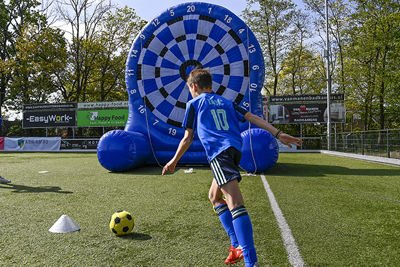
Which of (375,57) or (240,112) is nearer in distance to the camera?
(240,112)

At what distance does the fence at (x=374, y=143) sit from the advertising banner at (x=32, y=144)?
1832cm

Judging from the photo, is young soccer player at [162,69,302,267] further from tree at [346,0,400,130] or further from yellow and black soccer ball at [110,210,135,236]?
tree at [346,0,400,130]

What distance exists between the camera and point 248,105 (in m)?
7.48

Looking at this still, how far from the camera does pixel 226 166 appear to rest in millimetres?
2020

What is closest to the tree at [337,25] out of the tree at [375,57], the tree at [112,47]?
the tree at [375,57]

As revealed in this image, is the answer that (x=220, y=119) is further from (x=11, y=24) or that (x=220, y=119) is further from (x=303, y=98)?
(x=11, y=24)

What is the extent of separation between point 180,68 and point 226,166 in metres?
6.32

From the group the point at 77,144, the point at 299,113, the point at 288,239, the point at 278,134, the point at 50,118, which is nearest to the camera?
the point at 278,134

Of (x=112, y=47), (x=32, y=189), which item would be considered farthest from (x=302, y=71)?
(x=32, y=189)

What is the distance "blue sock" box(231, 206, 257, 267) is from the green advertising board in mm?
20356

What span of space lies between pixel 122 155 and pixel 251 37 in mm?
4591

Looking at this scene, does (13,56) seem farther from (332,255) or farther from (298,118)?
(332,255)

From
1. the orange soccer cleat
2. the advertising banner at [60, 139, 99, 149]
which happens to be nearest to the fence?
the orange soccer cleat

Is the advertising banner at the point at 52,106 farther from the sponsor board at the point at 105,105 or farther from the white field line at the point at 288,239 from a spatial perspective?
the white field line at the point at 288,239
